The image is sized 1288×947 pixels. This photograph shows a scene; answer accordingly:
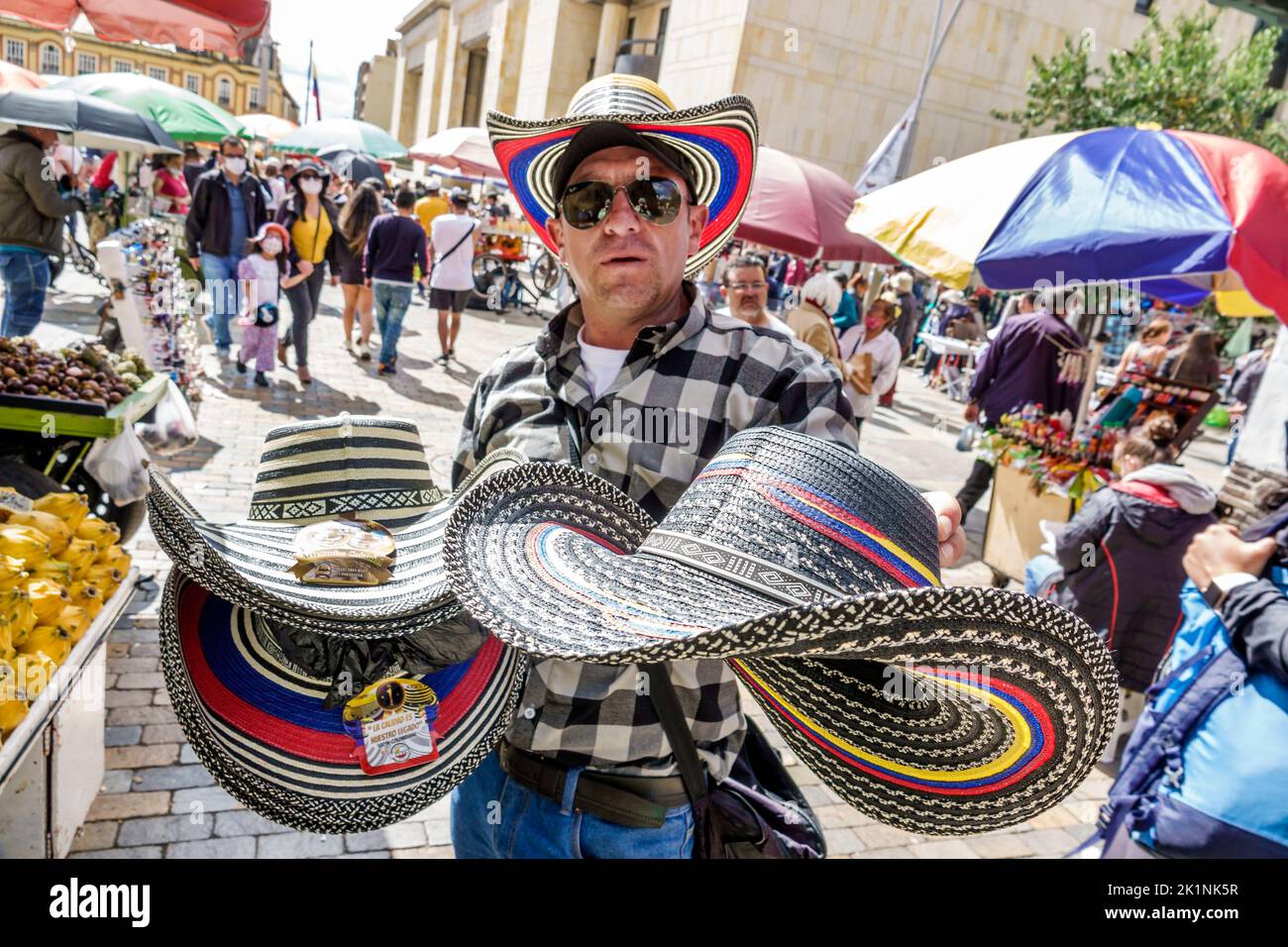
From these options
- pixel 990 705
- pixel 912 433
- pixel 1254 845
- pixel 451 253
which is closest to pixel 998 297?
pixel 912 433

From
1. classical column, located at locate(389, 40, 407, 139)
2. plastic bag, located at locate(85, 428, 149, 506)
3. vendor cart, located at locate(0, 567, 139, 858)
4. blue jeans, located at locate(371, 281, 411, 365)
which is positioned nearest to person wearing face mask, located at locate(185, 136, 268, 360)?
blue jeans, located at locate(371, 281, 411, 365)

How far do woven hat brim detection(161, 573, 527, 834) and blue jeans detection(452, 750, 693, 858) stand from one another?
0.33m

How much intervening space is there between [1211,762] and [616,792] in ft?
6.52

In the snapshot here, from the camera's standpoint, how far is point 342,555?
4.81ft

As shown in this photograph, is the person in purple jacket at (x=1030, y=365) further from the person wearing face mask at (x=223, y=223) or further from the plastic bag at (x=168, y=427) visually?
the person wearing face mask at (x=223, y=223)

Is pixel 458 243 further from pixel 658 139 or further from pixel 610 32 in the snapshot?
pixel 610 32

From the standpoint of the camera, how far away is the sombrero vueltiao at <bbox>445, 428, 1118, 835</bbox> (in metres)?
0.96

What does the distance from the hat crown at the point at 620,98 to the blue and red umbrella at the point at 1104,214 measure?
3.30 m

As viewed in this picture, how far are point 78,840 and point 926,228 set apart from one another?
5369 millimetres

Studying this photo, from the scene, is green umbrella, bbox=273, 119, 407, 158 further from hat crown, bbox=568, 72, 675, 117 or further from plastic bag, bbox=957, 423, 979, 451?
hat crown, bbox=568, 72, 675, 117

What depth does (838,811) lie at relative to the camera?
13.3 feet

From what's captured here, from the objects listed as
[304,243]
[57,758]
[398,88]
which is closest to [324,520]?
[57,758]
